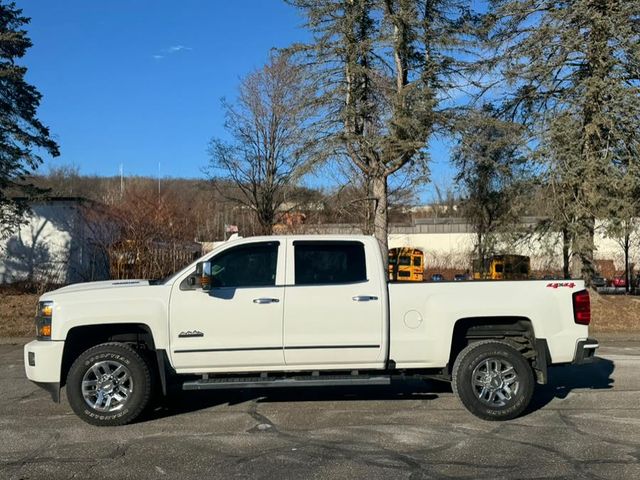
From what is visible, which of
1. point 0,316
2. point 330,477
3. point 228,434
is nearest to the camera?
point 330,477

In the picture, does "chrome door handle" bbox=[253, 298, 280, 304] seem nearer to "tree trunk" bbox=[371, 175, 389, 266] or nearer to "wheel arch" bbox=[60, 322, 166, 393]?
"wheel arch" bbox=[60, 322, 166, 393]

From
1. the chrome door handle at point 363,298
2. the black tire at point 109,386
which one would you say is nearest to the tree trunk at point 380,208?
the chrome door handle at point 363,298

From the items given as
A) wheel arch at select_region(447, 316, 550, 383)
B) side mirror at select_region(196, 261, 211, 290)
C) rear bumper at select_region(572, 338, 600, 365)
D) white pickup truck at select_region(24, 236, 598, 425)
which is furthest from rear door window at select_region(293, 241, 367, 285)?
rear bumper at select_region(572, 338, 600, 365)

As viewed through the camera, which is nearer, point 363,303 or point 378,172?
point 363,303

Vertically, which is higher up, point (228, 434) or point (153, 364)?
point (153, 364)

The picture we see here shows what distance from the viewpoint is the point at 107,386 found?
666cm

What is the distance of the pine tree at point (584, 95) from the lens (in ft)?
55.0

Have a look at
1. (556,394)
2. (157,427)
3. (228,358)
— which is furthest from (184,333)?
(556,394)

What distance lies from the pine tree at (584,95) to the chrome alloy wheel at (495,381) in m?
11.2

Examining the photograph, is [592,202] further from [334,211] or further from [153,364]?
[153,364]

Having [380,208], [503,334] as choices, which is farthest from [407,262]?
[503,334]

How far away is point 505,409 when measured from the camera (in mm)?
6871

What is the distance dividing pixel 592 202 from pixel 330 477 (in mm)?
13965

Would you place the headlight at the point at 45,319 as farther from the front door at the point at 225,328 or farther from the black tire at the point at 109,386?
the front door at the point at 225,328
